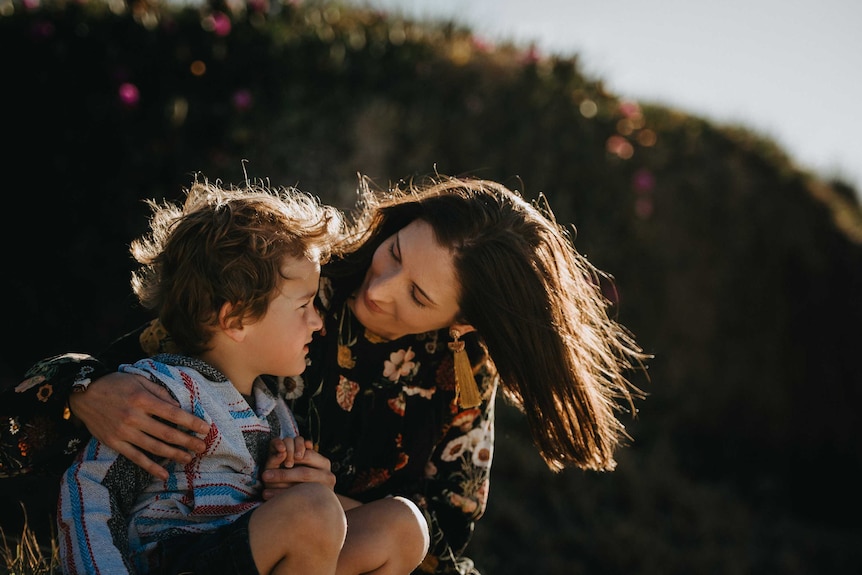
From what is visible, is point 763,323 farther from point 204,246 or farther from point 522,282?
point 204,246

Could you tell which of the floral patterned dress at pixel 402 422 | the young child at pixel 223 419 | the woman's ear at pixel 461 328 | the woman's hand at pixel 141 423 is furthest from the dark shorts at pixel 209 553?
the woman's ear at pixel 461 328

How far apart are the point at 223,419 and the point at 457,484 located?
86 centimetres

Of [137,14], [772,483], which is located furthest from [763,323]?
[137,14]

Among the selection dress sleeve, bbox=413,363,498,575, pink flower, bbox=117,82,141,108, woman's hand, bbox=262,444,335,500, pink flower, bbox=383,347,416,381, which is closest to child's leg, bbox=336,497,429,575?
woman's hand, bbox=262,444,335,500

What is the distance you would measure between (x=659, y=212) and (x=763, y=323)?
3.81 feet

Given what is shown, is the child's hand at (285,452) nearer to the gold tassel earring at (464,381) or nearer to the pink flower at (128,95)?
the gold tassel earring at (464,381)

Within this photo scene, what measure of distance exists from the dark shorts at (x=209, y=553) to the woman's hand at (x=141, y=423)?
0.16 meters

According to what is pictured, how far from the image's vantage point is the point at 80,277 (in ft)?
11.2

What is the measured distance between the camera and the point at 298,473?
1.92 m

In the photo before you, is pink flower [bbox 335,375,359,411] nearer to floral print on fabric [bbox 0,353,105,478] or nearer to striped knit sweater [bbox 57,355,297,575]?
striped knit sweater [bbox 57,355,297,575]

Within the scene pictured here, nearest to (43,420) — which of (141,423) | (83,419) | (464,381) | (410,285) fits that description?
(83,419)

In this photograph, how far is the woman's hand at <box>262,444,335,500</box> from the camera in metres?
1.90

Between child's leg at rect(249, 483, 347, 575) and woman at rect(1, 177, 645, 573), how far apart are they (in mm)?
600

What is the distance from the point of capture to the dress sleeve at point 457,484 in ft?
7.88
